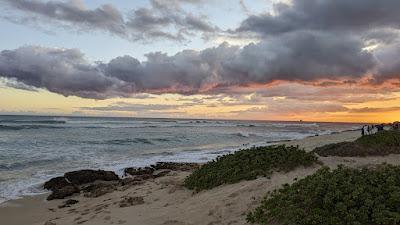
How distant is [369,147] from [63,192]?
1251 cm

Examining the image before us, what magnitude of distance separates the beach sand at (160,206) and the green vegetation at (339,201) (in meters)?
0.89

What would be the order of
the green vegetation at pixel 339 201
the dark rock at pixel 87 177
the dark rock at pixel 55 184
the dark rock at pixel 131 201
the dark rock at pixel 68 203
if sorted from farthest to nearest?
the dark rock at pixel 87 177 → the dark rock at pixel 55 184 → the dark rock at pixel 68 203 → the dark rock at pixel 131 201 → the green vegetation at pixel 339 201

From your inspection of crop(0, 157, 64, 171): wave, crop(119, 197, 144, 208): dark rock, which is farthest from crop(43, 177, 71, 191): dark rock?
crop(0, 157, 64, 171): wave

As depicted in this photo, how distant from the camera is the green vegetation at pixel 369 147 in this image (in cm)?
1712

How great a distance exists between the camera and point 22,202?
14828mm

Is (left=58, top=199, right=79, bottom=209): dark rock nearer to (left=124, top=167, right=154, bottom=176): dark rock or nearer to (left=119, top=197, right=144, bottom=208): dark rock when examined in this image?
(left=119, top=197, right=144, bottom=208): dark rock

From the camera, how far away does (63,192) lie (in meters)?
16.0

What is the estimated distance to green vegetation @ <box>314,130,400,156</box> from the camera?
1712 centimetres

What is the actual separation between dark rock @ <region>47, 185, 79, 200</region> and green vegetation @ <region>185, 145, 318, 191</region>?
5348 millimetres

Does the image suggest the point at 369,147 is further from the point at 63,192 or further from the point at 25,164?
the point at 25,164

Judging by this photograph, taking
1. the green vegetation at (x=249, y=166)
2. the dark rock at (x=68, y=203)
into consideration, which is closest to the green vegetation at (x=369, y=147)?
the green vegetation at (x=249, y=166)

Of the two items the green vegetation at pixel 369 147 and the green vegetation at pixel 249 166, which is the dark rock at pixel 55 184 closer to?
the green vegetation at pixel 249 166

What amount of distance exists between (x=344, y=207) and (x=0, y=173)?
18339 millimetres

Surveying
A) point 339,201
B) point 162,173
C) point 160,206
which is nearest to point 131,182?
point 162,173
